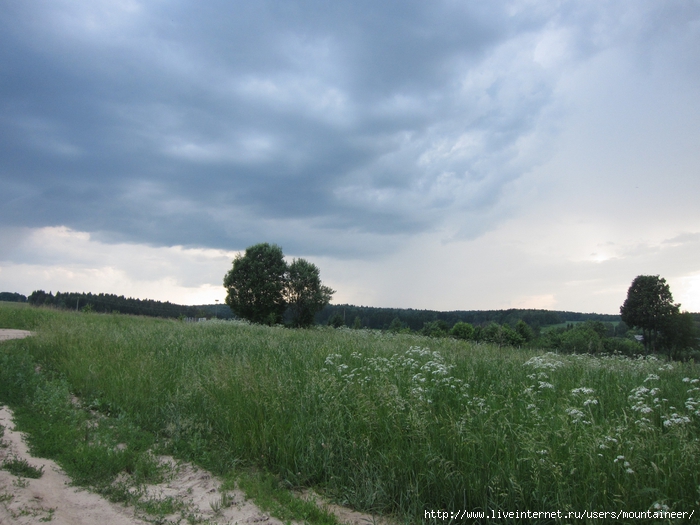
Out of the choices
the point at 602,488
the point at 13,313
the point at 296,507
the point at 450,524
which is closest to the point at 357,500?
the point at 296,507

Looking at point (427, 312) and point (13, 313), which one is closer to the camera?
point (13, 313)

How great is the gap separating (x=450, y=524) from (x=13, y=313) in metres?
25.2

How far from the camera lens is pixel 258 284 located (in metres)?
43.3

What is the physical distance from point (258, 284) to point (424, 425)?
40228 mm

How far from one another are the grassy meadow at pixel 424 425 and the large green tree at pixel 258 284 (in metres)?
34.4

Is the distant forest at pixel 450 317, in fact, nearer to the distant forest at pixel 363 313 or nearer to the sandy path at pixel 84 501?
the distant forest at pixel 363 313

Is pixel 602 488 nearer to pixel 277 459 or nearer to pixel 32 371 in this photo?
pixel 277 459

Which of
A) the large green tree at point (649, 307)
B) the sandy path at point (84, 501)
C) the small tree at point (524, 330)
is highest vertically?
the large green tree at point (649, 307)

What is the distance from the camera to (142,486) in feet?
15.2

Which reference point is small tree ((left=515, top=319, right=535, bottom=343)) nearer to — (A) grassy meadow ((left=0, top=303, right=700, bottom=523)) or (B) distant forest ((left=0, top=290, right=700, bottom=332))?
(B) distant forest ((left=0, top=290, right=700, bottom=332))

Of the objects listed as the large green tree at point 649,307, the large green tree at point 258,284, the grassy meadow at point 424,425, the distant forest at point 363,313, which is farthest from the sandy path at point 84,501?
the large green tree at point 258,284

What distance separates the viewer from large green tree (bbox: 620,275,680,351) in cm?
2409

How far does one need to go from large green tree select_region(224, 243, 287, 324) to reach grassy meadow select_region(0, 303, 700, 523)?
3439cm

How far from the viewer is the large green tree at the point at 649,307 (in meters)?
24.1
